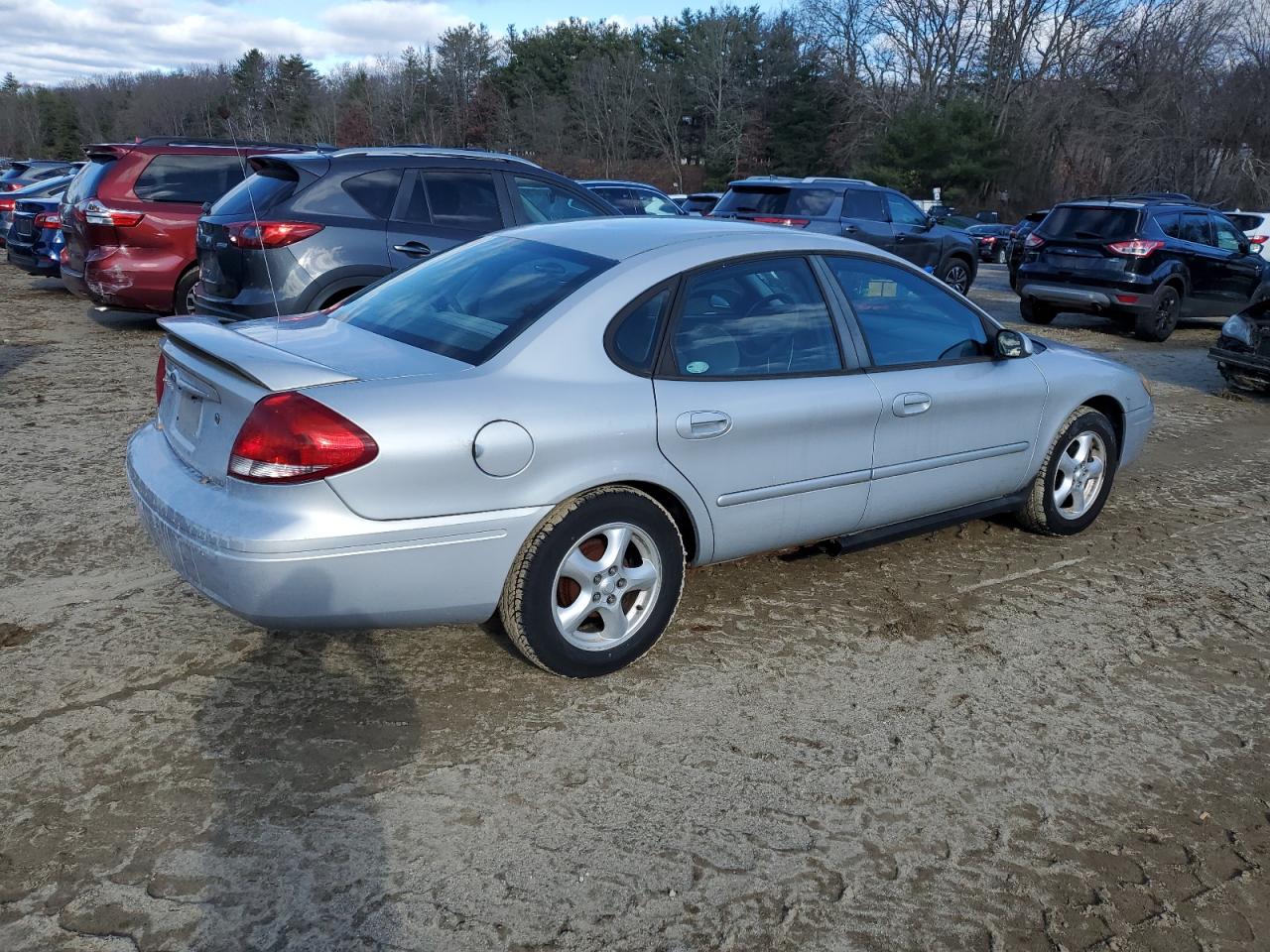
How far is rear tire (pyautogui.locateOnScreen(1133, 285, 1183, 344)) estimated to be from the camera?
13062 mm

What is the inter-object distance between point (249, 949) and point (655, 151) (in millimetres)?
70596

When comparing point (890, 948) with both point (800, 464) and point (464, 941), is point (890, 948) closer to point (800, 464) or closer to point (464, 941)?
point (464, 941)

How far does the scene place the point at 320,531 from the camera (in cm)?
327

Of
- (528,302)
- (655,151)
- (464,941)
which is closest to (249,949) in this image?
(464,941)

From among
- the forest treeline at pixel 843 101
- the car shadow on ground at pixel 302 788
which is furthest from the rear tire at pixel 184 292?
the forest treeline at pixel 843 101

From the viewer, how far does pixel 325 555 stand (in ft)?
10.8

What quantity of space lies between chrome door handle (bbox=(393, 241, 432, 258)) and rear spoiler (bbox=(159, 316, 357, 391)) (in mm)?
4095

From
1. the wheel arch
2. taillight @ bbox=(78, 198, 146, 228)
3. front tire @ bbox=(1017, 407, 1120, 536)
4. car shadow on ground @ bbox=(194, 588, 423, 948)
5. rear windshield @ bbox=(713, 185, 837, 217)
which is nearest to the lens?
car shadow on ground @ bbox=(194, 588, 423, 948)

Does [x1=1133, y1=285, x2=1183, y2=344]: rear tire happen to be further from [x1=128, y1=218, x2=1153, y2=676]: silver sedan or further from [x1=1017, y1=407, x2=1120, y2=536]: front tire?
[x1=128, y1=218, x2=1153, y2=676]: silver sedan

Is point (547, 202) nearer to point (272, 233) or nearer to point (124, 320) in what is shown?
point (272, 233)

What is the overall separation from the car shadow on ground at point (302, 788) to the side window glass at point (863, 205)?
11.7m

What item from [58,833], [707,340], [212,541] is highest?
[707,340]

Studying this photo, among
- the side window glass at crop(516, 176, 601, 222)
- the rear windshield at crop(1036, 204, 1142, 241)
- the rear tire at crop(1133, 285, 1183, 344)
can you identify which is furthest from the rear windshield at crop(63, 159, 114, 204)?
the rear tire at crop(1133, 285, 1183, 344)

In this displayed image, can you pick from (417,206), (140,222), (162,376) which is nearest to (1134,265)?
(417,206)
